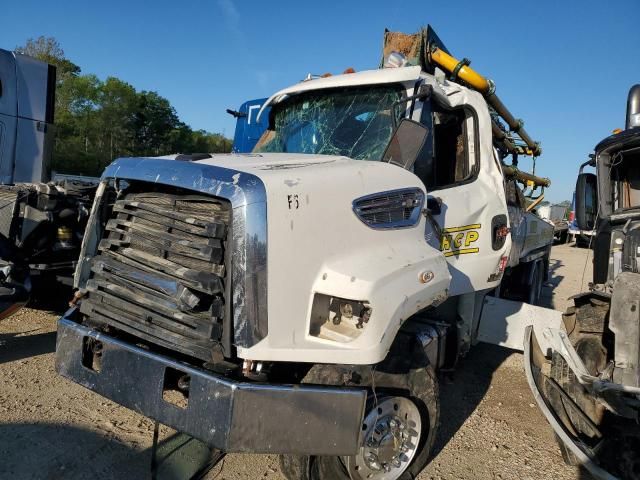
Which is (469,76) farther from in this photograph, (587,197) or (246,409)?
(246,409)

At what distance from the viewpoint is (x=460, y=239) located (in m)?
3.80

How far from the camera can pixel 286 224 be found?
93.5 inches

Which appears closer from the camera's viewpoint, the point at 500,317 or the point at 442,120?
the point at 442,120

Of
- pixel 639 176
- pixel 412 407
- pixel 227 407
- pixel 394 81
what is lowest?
pixel 412 407

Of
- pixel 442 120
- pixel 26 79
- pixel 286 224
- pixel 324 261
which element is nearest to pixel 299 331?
pixel 324 261

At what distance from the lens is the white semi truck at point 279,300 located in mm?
2326

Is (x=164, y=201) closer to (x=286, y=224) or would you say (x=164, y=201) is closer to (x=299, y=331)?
(x=286, y=224)

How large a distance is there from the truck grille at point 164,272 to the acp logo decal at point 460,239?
186 centimetres

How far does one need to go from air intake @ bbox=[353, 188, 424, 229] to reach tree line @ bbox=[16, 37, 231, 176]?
3014 centimetres

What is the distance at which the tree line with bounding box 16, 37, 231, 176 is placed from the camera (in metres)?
32.6

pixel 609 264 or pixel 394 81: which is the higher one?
pixel 394 81

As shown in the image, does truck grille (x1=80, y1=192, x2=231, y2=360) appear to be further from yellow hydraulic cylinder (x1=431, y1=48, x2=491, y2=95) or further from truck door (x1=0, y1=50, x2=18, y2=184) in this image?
truck door (x1=0, y1=50, x2=18, y2=184)

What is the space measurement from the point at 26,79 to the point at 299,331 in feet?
23.5

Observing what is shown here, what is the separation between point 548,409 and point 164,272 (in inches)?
107
